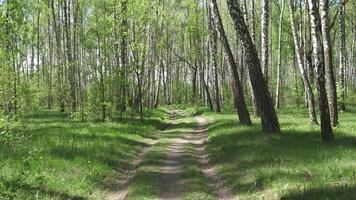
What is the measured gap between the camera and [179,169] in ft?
51.4

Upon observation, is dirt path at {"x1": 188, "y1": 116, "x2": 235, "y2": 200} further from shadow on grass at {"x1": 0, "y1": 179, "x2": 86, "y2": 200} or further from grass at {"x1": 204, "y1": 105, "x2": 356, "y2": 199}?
shadow on grass at {"x1": 0, "y1": 179, "x2": 86, "y2": 200}

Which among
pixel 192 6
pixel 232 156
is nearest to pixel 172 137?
pixel 232 156

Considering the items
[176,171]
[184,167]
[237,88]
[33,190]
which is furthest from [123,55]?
[33,190]

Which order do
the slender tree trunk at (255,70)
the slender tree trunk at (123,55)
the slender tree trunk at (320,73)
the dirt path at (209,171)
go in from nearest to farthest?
the dirt path at (209,171) < the slender tree trunk at (320,73) < the slender tree trunk at (255,70) < the slender tree trunk at (123,55)

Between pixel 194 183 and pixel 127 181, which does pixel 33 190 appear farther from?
pixel 194 183

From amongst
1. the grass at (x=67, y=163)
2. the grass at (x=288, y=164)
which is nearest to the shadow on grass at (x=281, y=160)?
the grass at (x=288, y=164)

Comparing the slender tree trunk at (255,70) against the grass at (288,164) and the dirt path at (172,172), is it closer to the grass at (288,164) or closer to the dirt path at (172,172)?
the grass at (288,164)

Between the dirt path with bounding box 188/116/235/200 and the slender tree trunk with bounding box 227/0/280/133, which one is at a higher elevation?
the slender tree trunk with bounding box 227/0/280/133

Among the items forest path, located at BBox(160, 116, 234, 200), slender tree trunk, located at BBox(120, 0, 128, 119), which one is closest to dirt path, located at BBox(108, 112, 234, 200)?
forest path, located at BBox(160, 116, 234, 200)

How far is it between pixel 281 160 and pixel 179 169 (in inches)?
142

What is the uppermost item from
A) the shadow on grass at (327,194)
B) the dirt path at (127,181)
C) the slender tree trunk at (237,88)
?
the slender tree trunk at (237,88)

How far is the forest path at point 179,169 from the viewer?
492 inches

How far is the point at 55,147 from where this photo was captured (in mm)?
17547

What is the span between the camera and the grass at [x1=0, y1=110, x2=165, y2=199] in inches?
457
